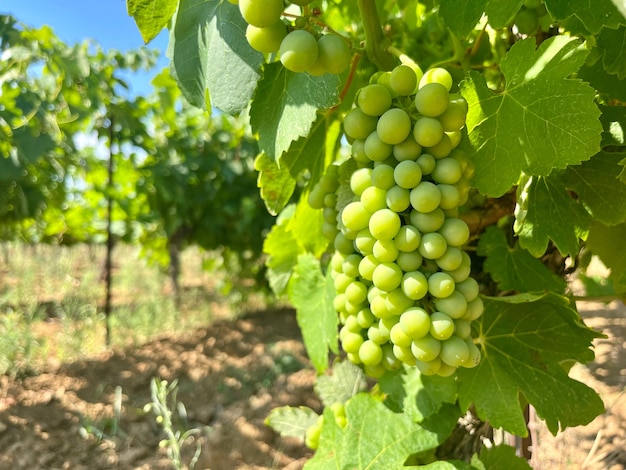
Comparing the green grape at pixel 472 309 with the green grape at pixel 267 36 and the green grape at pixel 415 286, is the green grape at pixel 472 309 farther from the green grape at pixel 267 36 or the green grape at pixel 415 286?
the green grape at pixel 267 36

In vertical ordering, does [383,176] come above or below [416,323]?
above

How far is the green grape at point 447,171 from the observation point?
0.74 metres

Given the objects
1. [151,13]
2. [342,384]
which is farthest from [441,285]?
[342,384]

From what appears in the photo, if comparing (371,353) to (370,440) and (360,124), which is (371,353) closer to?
(370,440)

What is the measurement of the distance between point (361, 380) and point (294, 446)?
1.61 m

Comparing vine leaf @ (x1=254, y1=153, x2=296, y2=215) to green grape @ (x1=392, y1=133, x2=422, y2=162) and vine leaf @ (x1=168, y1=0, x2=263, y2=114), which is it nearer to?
vine leaf @ (x1=168, y1=0, x2=263, y2=114)

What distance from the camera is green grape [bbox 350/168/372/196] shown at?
805mm

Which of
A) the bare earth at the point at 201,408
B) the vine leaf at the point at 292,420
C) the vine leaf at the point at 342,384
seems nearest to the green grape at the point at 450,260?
the vine leaf at the point at 342,384

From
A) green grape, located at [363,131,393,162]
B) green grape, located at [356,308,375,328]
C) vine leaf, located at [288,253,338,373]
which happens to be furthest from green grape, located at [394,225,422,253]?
vine leaf, located at [288,253,338,373]

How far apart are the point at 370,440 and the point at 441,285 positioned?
0.49 meters

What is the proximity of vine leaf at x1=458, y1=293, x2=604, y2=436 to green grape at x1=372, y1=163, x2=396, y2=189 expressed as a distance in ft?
1.19

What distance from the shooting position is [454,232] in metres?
0.74

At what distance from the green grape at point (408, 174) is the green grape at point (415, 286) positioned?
129 mm

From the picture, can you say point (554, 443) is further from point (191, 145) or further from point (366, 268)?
point (191, 145)
